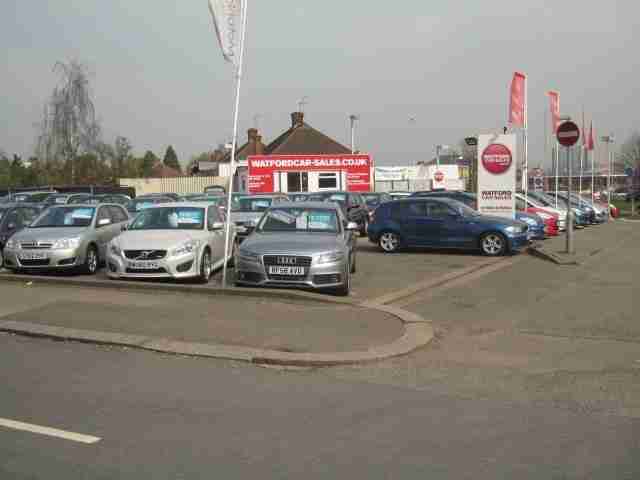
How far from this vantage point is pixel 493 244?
18641 mm

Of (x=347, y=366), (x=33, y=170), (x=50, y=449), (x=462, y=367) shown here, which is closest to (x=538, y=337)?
(x=462, y=367)

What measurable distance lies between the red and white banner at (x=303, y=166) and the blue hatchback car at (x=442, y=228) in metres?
25.5

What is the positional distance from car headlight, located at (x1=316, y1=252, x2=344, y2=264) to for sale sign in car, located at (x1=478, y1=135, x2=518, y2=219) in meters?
11.0

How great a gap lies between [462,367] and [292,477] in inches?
136

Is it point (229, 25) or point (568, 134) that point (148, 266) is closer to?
point (229, 25)

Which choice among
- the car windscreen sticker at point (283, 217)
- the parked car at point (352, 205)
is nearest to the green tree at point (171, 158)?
the parked car at point (352, 205)

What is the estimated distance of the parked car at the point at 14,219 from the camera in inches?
696

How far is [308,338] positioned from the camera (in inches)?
327

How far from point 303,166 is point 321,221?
32743mm

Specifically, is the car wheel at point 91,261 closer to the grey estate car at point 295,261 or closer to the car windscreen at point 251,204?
the grey estate car at point 295,261

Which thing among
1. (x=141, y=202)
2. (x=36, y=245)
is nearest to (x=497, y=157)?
(x=141, y=202)

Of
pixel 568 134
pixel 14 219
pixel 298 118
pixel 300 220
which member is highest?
pixel 298 118

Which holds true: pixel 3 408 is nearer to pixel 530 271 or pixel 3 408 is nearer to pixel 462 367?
pixel 462 367

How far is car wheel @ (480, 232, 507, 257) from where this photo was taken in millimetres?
18547
